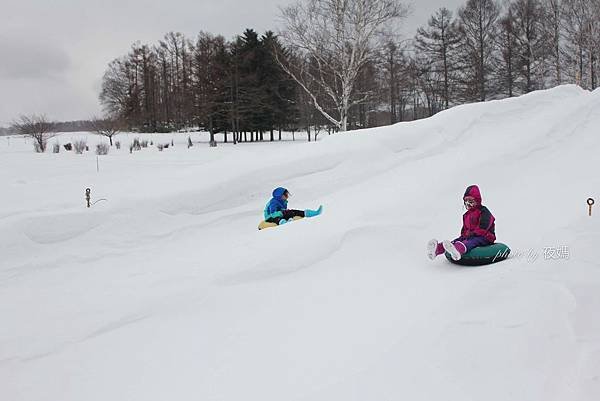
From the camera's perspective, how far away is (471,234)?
505 centimetres

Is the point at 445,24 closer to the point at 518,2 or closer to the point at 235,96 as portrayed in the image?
the point at 518,2

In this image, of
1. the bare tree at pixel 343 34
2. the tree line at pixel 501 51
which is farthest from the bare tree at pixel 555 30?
the bare tree at pixel 343 34

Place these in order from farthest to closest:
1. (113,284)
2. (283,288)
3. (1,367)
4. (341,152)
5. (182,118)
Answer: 1. (182,118)
2. (341,152)
3. (113,284)
4. (283,288)
5. (1,367)

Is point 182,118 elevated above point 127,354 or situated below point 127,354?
above

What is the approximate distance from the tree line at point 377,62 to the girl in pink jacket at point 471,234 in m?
14.1

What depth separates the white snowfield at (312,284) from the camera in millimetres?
3086

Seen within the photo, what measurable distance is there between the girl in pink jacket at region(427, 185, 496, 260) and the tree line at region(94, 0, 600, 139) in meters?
14.1

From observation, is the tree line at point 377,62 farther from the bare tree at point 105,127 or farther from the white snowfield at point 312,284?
the white snowfield at point 312,284

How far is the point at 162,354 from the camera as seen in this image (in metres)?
3.56

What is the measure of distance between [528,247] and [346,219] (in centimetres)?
259

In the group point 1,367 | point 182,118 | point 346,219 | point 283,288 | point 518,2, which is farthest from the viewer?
point 182,118

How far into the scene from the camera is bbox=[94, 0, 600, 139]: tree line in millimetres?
19000

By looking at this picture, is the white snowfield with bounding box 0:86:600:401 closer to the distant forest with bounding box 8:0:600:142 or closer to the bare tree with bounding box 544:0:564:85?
the distant forest with bounding box 8:0:600:142

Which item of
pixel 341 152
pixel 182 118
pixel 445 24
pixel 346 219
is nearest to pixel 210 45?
pixel 182 118
